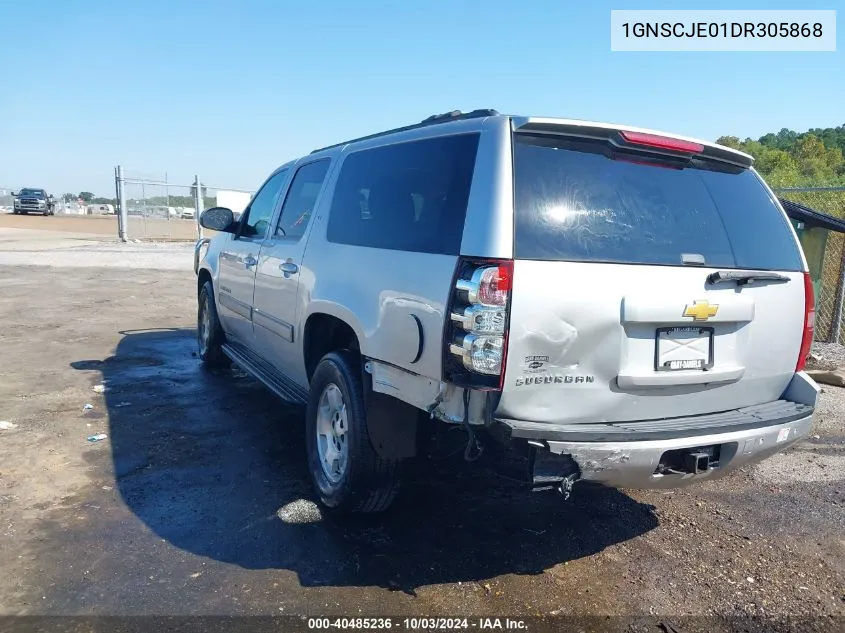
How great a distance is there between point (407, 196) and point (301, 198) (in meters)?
1.57

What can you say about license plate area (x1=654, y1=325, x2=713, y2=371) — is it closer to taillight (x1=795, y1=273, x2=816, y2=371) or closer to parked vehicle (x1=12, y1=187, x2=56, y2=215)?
taillight (x1=795, y1=273, x2=816, y2=371)

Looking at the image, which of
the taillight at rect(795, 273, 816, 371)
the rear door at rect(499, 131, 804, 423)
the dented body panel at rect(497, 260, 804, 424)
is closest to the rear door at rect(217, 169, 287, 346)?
the rear door at rect(499, 131, 804, 423)

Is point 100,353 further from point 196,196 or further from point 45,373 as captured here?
point 196,196

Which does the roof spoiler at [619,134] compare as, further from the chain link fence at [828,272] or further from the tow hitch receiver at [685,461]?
the chain link fence at [828,272]

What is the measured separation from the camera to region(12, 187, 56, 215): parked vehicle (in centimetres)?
4594

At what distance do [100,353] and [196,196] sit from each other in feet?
58.1

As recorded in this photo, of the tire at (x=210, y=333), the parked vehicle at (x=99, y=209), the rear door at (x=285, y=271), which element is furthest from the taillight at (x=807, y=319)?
the parked vehicle at (x=99, y=209)

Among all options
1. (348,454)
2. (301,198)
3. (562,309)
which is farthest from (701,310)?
(301,198)

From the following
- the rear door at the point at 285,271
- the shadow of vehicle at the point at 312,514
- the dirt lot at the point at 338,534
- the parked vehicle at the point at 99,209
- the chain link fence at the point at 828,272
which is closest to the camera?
the dirt lot at the point at 338,534

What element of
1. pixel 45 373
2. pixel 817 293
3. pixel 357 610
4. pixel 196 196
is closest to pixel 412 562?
pixel 357 610

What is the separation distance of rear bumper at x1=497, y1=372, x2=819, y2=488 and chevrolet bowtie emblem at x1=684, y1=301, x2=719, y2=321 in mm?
485

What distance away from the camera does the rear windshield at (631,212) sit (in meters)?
2.93

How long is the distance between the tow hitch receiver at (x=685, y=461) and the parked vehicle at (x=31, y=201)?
2008 inches

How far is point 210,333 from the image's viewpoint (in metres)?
6.98
